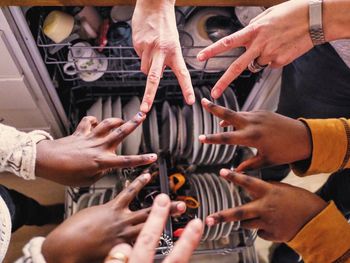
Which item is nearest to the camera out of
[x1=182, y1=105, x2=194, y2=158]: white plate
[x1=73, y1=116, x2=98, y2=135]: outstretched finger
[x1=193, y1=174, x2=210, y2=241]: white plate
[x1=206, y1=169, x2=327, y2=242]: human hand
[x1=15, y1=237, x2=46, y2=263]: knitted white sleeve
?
[x1=15, y1=237, x2=46, y2=263]: knitted white sleeve

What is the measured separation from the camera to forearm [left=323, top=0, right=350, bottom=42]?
779 mm

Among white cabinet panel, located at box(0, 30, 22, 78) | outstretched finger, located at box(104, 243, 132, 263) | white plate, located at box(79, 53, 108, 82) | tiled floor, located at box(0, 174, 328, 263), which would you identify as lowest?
tiled floor, located at box(0, 174, 328, 263)

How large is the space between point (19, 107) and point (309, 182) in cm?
120

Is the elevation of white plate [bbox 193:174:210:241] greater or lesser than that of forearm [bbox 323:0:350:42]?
lesser

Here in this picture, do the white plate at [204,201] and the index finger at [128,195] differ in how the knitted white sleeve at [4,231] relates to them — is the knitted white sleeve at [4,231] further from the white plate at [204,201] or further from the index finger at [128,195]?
the white plate at [204,201]

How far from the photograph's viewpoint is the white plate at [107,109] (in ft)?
4.17

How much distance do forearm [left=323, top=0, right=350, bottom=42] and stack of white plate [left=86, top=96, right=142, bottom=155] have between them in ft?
2.30

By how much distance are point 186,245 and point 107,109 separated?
2.69 feet

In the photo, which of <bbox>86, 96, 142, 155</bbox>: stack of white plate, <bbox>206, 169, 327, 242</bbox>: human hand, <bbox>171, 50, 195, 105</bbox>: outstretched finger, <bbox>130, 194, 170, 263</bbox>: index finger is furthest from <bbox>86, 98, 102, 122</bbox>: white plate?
<bbox>130, 194, 170, 263</bbox>: index finger

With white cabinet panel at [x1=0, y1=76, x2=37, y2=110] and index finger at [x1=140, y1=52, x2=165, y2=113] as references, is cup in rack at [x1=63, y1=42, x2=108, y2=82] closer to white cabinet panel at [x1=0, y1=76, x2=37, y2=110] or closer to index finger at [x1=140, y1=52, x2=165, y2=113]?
white cabinet panel at [x1=0, y1=76, x2=37, y2=110]

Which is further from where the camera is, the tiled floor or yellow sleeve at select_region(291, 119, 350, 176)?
the tiled floor

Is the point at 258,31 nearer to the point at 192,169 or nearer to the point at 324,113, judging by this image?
the point at 324,113

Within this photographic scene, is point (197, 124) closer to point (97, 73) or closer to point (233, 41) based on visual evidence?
point (97, 73)

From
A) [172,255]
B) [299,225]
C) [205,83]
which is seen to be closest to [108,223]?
[172,255]
